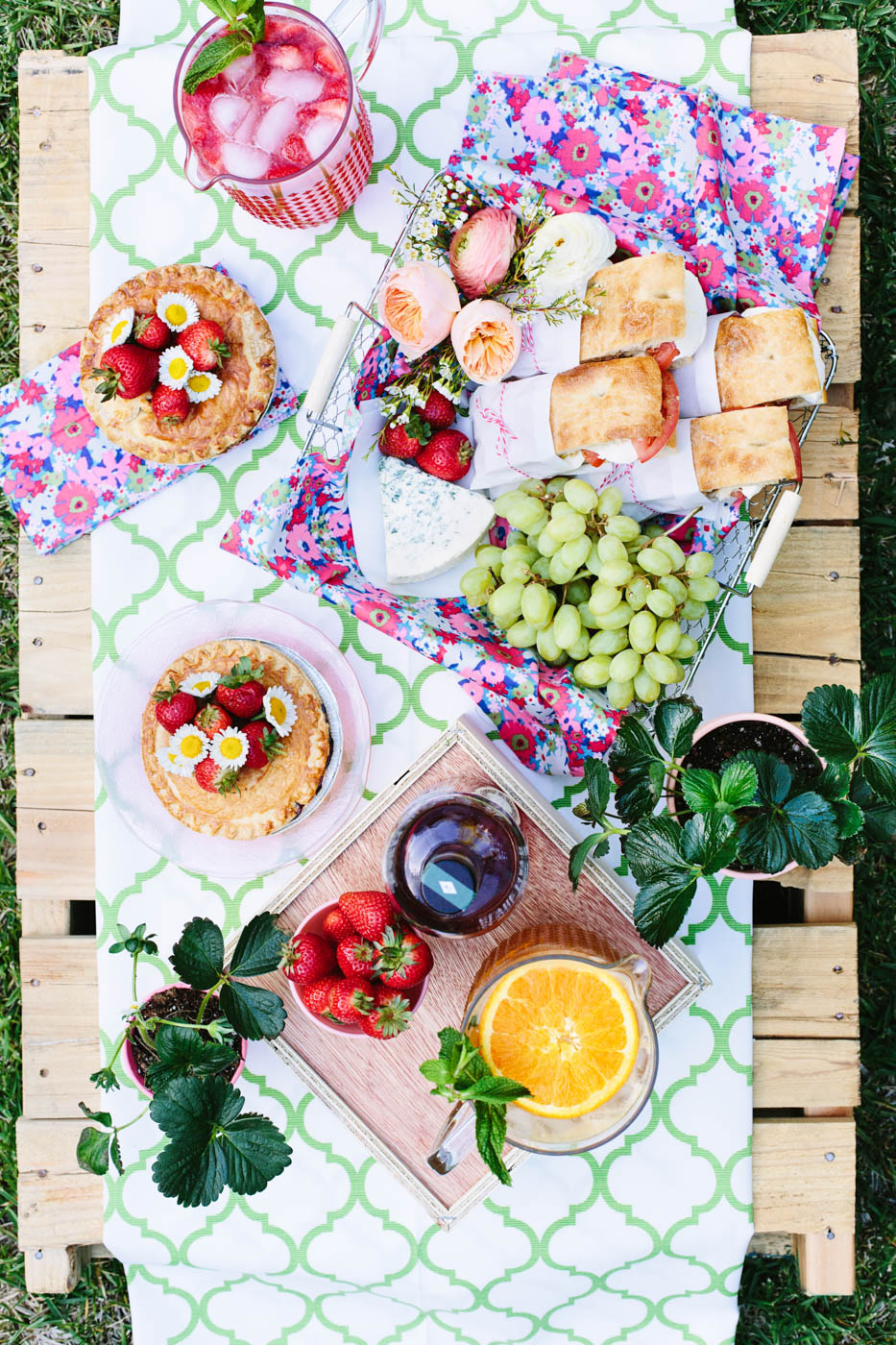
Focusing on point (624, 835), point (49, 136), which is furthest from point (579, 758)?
point (49, 136)

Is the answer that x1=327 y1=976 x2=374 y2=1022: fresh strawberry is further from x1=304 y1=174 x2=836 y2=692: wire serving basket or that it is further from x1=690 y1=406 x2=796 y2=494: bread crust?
x1=690 y1=406 x2=796 y2=494: bread crust

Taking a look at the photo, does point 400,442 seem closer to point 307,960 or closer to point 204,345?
point 204,345

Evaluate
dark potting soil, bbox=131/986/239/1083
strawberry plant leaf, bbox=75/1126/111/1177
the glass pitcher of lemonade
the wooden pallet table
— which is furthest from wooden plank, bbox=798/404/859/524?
strawberry plant leaf, bbox=75/1126/111/1177

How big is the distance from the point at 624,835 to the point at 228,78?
107 cm

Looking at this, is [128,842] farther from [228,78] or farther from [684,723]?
[228,78]

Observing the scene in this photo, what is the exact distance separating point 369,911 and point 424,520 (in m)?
0.55

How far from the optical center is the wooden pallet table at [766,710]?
1.50 m

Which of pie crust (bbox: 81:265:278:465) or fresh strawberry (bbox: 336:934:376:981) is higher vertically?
pie crust (bbox: 81:265:278:465)

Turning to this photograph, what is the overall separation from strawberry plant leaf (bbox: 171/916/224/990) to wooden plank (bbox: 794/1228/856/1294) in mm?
997

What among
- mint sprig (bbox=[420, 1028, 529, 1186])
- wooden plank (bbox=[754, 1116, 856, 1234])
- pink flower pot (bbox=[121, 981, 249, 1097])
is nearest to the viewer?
mint sprig (bbox=[420, 1028, 529, 1186])

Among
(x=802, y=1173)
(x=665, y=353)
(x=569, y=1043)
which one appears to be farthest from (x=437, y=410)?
(x=802, y=1173)

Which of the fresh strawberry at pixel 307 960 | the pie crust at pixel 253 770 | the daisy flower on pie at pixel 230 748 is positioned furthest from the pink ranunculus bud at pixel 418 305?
the fresh strawberry at pixel 307 960

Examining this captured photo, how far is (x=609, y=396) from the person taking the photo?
4.41 feet

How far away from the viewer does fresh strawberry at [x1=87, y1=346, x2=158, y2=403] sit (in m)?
1.39
